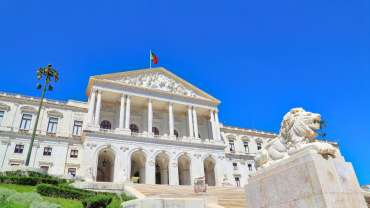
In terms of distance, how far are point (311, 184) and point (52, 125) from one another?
38557 mm

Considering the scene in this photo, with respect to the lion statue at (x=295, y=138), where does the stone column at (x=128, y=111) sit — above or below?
above

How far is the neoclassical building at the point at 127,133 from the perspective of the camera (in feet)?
110

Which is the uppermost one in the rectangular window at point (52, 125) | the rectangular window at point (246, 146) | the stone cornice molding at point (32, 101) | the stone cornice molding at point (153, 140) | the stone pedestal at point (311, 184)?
the stone cornice molding at point (32, 101)

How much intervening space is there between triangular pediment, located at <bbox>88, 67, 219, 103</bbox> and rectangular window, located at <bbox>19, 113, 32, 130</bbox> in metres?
10.1

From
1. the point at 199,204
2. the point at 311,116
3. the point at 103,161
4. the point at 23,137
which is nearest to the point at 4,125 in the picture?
the point at 23,137

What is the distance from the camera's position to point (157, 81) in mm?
42344

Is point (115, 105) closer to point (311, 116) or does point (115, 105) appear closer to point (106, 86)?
point (106, 86)

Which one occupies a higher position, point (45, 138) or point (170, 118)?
point (170, 118)

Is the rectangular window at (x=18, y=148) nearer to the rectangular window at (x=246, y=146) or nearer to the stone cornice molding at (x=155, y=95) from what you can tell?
the stone cornice molding at (x=155, y=95)

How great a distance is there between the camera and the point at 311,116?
618 cm

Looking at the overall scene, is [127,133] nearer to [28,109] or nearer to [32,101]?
[28,109]

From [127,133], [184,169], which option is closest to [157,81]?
[127,133]

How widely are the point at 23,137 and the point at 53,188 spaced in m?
22.2

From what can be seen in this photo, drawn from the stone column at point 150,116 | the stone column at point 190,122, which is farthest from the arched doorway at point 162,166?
the stone column at point 190,122
